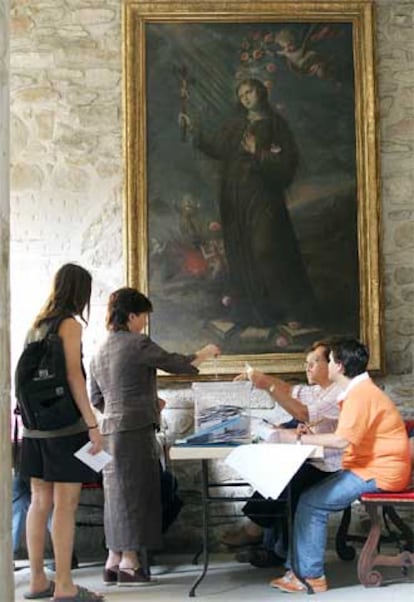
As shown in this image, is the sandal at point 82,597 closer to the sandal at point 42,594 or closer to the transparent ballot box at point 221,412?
the sandal at point 42,594

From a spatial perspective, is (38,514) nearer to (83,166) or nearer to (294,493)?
(294,493)

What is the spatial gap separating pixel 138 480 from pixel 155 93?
2624 millimetres

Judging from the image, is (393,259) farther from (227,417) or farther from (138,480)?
(138,480)

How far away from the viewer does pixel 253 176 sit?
23.0 ft

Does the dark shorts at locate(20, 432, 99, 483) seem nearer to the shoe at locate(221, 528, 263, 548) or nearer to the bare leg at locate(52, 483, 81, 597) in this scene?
the bare leg at locate(52, 483, 81, 597)

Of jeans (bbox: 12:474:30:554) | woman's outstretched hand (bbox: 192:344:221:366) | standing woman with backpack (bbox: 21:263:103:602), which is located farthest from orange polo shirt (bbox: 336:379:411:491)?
jeans (bbox: 12:474:30:554)

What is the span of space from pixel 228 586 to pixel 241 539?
0.89 meters

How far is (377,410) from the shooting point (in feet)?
17.9

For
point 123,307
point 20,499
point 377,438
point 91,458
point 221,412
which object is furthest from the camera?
point 20,499

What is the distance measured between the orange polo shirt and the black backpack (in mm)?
1370

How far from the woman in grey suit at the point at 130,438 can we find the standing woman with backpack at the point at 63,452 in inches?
23.8

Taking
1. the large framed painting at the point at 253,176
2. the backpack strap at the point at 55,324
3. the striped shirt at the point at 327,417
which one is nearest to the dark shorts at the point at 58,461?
the backpack strap at the point at 55,324

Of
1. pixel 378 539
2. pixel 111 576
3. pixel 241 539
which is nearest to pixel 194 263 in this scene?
pixel 241 539

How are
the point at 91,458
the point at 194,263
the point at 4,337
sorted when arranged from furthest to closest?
the point at 194,263 < the point at 91,458 < the point at 4,337
